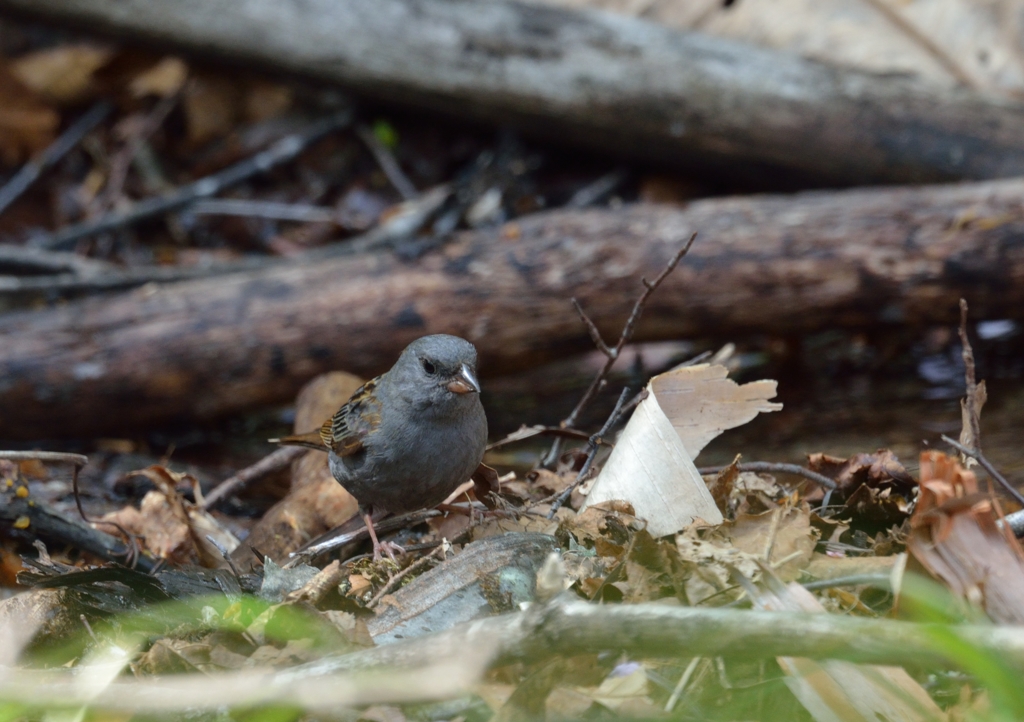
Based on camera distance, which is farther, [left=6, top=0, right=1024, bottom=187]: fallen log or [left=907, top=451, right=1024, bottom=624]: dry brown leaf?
[left=6, top=0, right=1024, bottom=187]: fallen log

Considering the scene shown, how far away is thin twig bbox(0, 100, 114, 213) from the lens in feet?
27.6

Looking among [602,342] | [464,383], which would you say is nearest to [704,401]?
[602,342]

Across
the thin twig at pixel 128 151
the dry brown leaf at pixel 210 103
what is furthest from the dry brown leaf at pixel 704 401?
the thin twig at pixel 128 151

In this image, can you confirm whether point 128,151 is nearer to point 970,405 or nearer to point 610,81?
point 610,81

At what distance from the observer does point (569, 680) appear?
2414mm

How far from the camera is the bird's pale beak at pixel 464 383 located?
12.9ft

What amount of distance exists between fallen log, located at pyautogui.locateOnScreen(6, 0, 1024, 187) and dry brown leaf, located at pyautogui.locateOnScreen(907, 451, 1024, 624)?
459 centimetres

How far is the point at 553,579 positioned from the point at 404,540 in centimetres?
222

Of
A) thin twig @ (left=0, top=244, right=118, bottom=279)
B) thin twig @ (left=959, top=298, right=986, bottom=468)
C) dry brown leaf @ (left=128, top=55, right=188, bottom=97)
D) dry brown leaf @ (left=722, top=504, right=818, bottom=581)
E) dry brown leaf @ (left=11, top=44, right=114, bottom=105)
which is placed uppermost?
dry brown leaf @ (left=11, top=44, right=114, bottom=105)

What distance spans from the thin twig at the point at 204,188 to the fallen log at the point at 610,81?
63 centimetres

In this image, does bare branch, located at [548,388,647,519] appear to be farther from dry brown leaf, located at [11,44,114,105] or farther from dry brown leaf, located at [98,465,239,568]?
dry brown leaf, located at [11,44,114,105]

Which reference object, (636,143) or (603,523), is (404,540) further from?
(636,143)

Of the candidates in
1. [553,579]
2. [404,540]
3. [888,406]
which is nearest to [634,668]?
[553,579]

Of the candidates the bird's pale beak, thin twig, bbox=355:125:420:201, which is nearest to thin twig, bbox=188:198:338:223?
thin twig, bbox=355:125:420:201
